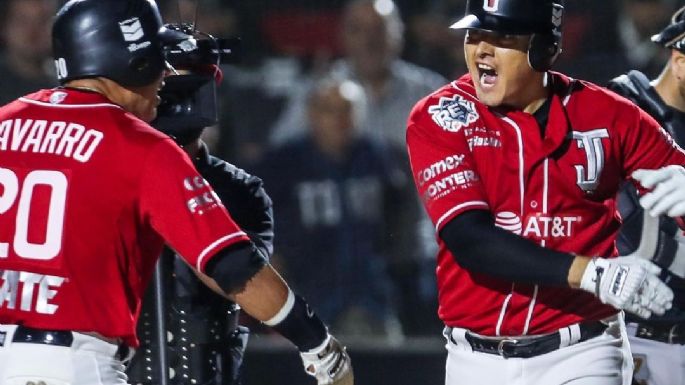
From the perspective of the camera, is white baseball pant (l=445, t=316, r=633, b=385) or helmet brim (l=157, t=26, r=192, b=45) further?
white baseball pant (l=445, t=316, r=633, b=385)

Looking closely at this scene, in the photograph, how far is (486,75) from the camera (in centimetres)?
418

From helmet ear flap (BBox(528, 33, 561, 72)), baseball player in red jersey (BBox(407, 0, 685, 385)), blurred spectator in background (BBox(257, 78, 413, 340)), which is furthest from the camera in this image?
blurred spectator in background (BBox(257, 78, 413, 340))

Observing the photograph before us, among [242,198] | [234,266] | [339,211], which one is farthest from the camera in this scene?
[339,211]

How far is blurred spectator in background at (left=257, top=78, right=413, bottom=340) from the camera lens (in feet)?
23.8

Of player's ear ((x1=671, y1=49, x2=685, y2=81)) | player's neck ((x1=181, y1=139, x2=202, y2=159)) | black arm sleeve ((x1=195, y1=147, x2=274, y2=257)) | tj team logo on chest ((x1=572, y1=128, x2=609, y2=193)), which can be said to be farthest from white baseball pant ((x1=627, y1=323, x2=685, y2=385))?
player's neck ((x1=181, y1=139, x2=202, y2=159))

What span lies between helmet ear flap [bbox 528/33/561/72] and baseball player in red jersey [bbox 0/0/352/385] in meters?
1.09

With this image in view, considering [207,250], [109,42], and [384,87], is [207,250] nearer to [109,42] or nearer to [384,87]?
[109,42]

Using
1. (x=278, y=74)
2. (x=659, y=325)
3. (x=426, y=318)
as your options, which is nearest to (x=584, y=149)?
(x=659, y=325)

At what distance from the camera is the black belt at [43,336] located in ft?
11.5

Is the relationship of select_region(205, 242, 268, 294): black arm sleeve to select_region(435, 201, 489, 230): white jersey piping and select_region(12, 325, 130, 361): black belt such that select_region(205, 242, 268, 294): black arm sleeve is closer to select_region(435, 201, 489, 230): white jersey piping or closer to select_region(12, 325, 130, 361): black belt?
select_region(12, 325, 130, 361): black belt

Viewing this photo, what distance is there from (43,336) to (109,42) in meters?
0.80

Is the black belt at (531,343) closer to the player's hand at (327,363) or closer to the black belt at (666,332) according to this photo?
the player's hand at (327,363)

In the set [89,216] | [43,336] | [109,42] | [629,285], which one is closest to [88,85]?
[109,42]

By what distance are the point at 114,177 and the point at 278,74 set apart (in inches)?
175
